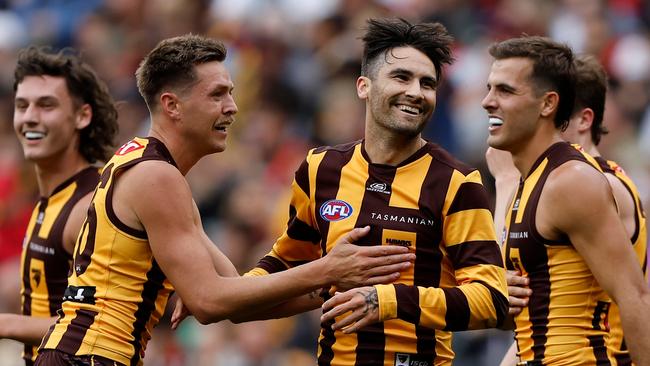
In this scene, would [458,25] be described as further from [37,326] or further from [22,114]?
[37,326]

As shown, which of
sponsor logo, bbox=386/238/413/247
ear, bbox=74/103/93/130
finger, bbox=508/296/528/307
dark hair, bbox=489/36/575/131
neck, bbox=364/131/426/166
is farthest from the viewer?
ear, bbox=74/103/93/130

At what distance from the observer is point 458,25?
13.0 meters

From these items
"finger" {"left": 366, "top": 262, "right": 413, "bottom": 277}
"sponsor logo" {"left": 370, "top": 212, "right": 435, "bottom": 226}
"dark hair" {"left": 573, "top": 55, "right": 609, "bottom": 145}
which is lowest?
"finger" {"left": 366, "top": 262, "right": 413, "bottom": 277}

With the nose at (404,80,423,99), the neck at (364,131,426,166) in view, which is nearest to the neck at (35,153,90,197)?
the neck at (364,131,426,166)

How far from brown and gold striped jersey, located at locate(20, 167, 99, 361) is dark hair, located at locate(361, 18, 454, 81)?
2089 mm

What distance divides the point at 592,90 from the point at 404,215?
6.67 ft

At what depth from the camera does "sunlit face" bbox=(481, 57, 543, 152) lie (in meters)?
6.93

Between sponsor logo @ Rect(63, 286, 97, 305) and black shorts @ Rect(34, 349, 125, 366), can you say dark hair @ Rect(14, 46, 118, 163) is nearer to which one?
sponsor logo @ Rect(63, 286, 97, 305)

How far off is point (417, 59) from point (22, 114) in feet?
9.32

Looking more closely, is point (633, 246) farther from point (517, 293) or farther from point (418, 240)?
point (418, 240)

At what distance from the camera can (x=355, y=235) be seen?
604cm

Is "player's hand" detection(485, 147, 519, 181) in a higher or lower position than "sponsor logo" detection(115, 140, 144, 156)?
higher

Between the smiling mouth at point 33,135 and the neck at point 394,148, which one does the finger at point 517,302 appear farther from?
the smiling mouth at point 33,135

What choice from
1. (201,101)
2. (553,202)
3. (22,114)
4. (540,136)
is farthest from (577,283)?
(22,114)
